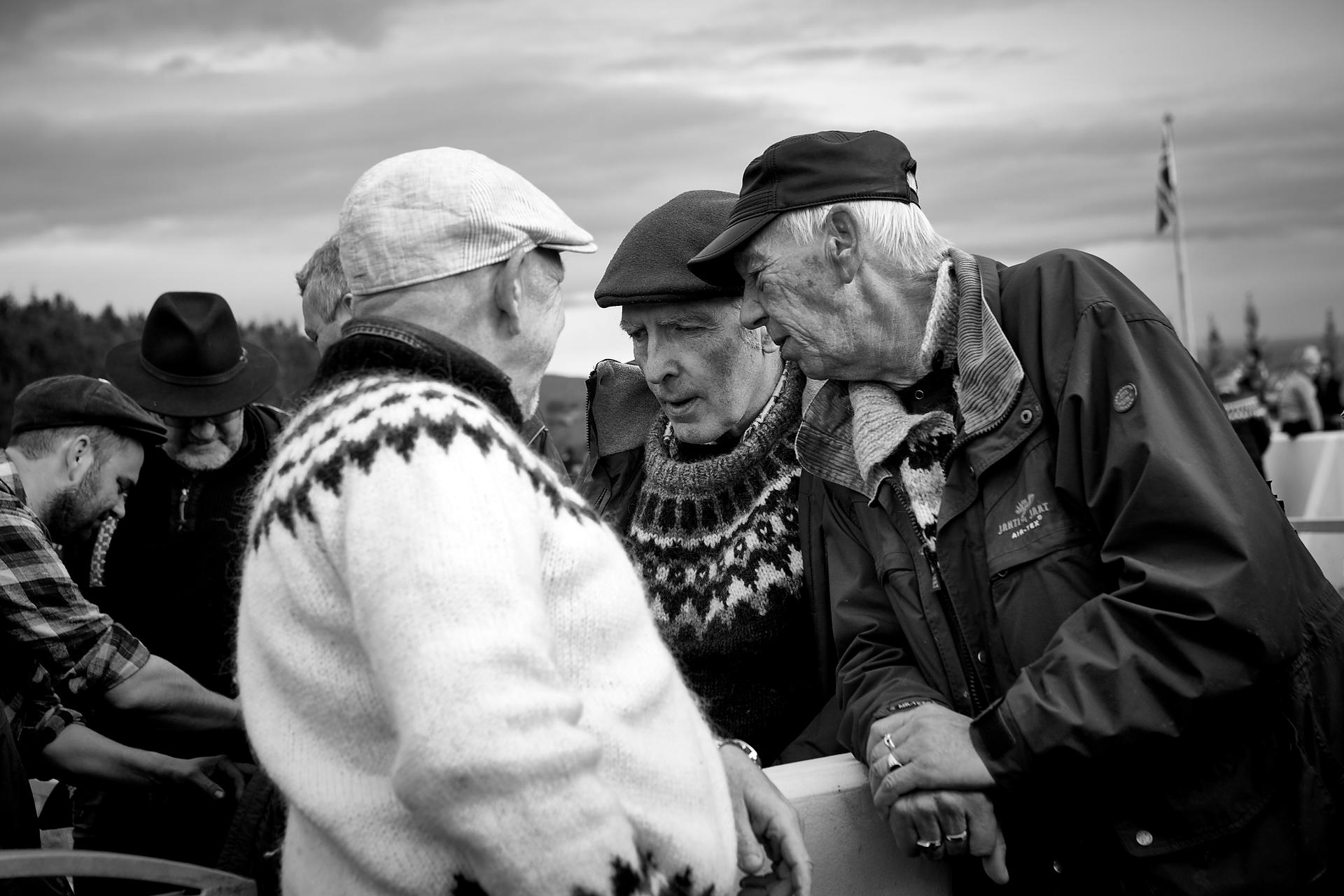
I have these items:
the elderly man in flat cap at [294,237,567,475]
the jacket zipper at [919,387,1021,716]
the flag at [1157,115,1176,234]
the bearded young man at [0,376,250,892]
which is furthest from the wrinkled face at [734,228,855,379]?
the flag at [1157,115,1176,234]

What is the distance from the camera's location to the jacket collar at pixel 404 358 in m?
1.63

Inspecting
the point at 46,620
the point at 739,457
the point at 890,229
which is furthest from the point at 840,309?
the point at 46,620

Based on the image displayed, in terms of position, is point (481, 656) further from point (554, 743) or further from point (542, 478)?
point (542, 478)

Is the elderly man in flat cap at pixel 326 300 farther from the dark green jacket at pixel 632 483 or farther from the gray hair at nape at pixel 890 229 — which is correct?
the gray hair at nape at pixel 890 229

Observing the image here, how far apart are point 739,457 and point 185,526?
1.95m

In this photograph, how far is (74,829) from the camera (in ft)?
10.7

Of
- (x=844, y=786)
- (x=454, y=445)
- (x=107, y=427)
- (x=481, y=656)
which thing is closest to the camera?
(x=481, y=656)

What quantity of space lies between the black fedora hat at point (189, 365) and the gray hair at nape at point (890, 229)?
7.43 ft

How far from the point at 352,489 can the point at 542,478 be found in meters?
0.26

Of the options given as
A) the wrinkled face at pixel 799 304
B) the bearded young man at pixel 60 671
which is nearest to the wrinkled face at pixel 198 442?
the bearded young man at pixel 60 671

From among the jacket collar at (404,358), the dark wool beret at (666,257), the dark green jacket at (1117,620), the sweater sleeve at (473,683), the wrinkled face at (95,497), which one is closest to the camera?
the sweater sleeve at (473,683)

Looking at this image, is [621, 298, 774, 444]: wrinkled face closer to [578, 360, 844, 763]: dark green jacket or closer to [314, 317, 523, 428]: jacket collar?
[578, 360, 844, 763]: dark green jacket

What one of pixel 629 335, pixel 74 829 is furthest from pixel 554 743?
pixel 74 829

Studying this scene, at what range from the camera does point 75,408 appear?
344cm
